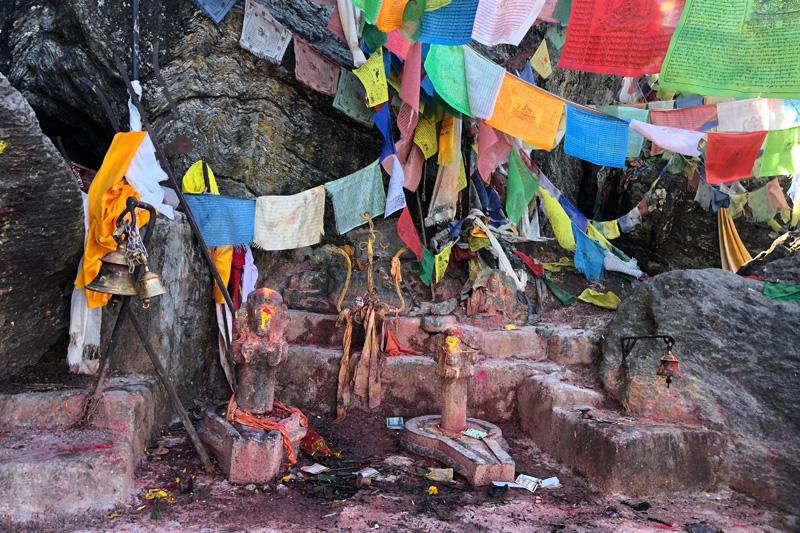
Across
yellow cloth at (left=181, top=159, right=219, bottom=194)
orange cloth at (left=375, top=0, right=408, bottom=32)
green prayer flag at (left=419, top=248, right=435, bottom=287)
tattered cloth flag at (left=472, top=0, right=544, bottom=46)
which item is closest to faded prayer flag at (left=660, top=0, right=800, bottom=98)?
tattered cloth flag at (left=472, top=0, right=544, bottom=46)

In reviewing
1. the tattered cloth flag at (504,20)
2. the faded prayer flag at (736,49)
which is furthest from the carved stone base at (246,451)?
the faded prayer flag at (736,49)

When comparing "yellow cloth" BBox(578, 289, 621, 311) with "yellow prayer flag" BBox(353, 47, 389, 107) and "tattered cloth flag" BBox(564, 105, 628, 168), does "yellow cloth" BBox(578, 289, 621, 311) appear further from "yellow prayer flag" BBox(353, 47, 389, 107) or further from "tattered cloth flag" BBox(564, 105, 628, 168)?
"yellow prayer flag" BBox(353, 47, 389, 107)

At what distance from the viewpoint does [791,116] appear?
733 cm

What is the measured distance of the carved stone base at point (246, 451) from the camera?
4922 millimetres

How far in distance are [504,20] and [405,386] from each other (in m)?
4.42

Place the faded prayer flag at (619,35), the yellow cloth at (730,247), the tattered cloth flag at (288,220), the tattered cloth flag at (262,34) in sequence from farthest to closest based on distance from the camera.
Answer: the yellow cloth at (730,247)
the tattered cloth flag at (262,34)
the tattered cloth flag at (288,220)
the faded prayer flag at (619,35)

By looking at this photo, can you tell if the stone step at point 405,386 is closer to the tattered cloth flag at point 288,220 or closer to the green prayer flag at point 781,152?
the tattered cloth flag at point 288,220

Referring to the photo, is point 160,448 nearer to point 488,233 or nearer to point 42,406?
point 42,406

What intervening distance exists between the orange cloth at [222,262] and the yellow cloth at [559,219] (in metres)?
5.25

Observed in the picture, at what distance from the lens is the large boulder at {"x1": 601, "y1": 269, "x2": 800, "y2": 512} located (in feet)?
18.0

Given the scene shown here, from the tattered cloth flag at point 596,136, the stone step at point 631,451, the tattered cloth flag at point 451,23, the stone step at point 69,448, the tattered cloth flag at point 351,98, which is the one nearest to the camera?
the stone step at point 69,448

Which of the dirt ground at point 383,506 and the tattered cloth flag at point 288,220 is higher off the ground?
the tattered cloth flag at point 288,220

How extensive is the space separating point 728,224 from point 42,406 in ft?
42.9

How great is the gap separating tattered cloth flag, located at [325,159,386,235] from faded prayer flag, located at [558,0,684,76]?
311 centimetres
